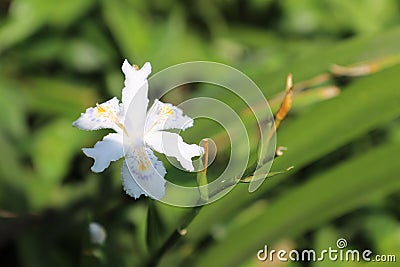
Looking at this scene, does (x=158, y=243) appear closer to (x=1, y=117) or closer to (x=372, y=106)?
(x=372, y=106)

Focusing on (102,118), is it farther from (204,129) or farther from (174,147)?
(204,129)

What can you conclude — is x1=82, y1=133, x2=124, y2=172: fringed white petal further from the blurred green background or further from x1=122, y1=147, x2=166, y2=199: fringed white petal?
the blurred green background

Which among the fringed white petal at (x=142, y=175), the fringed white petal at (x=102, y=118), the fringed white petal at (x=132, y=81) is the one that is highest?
the fringed white petal at (x=132, y=81)

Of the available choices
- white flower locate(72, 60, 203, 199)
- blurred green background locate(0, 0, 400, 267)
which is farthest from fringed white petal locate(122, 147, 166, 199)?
blurred green background locate(0, 0, 400, 267)

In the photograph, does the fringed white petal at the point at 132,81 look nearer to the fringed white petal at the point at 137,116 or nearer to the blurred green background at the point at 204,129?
the fringed white petal at the point at 137,116

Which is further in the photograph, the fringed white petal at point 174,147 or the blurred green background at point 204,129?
the blurred green background at point 204,129

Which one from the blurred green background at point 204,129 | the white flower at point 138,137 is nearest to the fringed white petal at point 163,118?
the white flower at point 138,137

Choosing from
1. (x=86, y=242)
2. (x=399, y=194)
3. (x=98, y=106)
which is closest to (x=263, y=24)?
(x=399, y=194)
